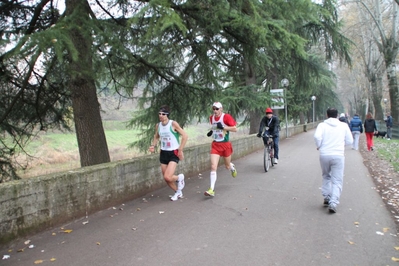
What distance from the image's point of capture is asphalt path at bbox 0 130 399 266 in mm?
3900

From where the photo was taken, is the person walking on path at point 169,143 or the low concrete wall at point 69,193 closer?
the low concrete wall at point 69,193

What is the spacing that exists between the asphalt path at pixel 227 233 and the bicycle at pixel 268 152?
8.73ft

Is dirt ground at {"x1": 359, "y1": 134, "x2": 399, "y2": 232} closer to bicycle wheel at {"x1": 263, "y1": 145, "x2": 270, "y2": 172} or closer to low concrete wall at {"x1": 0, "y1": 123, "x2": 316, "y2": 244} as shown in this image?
bicycle wheel at {"x1": 263, "y1": 145, "x2": 270, "y2": 172}

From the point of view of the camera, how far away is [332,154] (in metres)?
5.80

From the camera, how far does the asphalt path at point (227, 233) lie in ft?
12.8

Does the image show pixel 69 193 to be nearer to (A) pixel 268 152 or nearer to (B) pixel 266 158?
(B) pixel 266 158

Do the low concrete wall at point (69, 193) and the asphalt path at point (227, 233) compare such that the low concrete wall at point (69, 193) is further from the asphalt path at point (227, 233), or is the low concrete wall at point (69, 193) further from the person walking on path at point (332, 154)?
the person walking on path at point (332, 154)

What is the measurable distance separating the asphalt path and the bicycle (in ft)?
8.73

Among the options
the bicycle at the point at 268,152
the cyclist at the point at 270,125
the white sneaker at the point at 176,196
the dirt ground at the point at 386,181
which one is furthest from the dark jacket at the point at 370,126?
the white sneaker at the point at 176,196

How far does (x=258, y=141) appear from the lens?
56.2 feet

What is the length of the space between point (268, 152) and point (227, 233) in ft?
A: 19.6

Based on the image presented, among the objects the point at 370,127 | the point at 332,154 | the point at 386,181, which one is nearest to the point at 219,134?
the point at 332,154

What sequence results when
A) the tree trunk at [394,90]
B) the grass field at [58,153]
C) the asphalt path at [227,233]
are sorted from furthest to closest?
the tree trunk at [394,90] → the grass field at [58,153] → the asphalt path at [227,233]

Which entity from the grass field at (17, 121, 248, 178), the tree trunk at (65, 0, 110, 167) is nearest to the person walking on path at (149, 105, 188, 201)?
the tree trunk at (65, 0, 110, 167)
